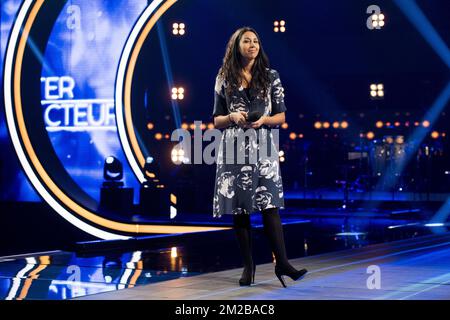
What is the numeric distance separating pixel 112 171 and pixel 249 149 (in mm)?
7169

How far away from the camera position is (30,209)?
1277 cm

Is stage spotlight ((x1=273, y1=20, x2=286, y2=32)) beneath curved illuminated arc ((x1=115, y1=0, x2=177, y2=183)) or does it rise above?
above

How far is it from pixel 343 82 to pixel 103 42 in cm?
1629

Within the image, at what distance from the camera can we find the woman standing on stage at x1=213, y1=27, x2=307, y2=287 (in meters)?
4.43

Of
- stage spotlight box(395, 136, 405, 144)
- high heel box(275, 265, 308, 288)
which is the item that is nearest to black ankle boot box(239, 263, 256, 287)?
high heel box(275, 265, 308, 288)

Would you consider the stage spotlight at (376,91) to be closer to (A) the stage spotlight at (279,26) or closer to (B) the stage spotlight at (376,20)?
(B) the stage spotlight at (376,20)

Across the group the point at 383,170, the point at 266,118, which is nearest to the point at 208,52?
the point at 383,170

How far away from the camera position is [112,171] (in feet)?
37.4

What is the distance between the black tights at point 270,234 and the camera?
4.45 metres

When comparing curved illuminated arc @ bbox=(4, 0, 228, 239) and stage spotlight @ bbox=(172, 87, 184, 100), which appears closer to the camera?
curved illuminated arc @ bbox=(4, 0, 228, 239)

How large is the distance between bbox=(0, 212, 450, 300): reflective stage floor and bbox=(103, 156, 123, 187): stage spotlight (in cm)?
319

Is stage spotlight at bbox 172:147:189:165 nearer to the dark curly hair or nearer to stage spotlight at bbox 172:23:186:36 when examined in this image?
stage spotlight at bbox 172:23:186:36

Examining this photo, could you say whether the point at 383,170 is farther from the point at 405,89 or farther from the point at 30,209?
the point at 30,209

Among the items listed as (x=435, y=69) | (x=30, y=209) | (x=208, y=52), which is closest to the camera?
(x=30, y=209)
